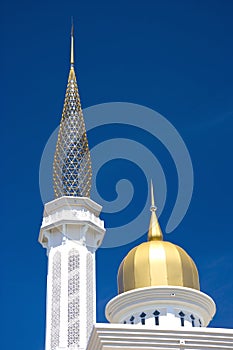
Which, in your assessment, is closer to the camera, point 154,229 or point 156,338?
point 156,338

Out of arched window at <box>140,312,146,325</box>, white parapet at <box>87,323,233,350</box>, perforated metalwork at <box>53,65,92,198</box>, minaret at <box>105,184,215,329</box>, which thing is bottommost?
white parapet at <box>87,323,233,350</box>

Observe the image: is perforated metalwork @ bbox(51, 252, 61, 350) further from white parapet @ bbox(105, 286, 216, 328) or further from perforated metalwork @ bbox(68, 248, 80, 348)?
white parapet @ bbox(105, 286, 216, 328)

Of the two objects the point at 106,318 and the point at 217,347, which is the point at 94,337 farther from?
the point at 106,318

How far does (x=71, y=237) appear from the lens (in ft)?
84.5

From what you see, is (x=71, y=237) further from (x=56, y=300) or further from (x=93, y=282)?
(x=56, y=300)

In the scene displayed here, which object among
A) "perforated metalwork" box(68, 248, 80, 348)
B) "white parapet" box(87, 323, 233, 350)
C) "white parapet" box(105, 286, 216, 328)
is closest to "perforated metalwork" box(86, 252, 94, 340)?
"perforated metalwork" box(68, 248, 80, 348)

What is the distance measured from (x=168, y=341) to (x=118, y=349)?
0.89 metres

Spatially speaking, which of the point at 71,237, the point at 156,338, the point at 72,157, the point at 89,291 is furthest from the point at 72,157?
the point at 156,338

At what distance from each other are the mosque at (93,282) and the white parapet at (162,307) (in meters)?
0.02

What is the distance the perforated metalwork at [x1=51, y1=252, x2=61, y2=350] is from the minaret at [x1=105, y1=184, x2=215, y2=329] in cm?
561

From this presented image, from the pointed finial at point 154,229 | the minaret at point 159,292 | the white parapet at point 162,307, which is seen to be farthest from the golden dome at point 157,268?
the pointed finial at point 154,229

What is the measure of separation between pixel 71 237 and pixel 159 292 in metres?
8.30

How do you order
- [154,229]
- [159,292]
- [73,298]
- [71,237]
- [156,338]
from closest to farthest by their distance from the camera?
[156,338]
[159,292]
[154,229]
[73,298]
[71,237]

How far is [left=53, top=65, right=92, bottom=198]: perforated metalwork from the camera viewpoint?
2702cm
